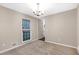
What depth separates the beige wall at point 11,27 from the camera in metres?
1.56

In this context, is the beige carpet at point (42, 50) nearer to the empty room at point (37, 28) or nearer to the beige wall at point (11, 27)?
the empty room at point (37, 28)

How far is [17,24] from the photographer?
5.53ft

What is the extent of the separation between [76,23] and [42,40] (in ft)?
3.03

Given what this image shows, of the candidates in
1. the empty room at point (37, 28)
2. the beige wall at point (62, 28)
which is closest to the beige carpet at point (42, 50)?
the empty room at point (37, 28)

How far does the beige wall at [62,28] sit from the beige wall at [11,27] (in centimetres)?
39

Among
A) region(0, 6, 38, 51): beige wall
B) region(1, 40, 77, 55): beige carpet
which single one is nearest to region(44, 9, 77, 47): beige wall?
region(1, 40, 77, 55): beige carpet

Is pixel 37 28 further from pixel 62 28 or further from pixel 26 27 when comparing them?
pixel 62 28

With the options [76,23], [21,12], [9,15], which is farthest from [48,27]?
[9,15]

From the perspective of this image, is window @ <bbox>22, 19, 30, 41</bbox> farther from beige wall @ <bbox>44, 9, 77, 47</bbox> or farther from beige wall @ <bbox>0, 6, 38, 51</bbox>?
beige wall @ <bbox>44, 9, 77, 47</bbox>

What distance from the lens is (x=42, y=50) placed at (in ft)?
4.97

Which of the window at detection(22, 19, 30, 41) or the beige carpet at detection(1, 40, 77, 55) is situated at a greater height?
the window at detection(22, 19, 30, 41)

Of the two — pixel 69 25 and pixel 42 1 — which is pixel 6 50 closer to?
pixel 42 1

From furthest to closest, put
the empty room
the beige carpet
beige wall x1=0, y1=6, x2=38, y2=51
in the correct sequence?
beige wall x1=0, y1=6, x2=38, y2=51
the empty room
the beige carpet

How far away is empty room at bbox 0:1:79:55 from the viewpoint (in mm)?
1440
